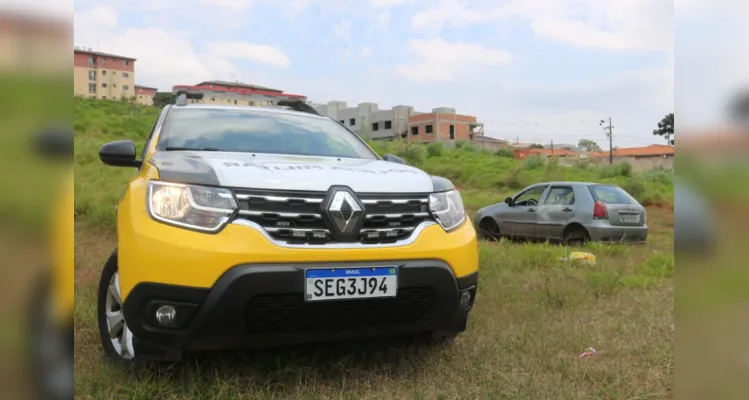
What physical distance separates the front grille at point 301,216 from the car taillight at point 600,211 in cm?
Result: 583

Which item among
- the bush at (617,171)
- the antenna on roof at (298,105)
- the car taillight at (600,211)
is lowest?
the car taillight at (600,211)

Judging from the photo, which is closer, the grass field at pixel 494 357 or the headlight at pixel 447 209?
the grass field at pixel 494 357

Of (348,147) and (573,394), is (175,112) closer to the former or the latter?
(348,147)

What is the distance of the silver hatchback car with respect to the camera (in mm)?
7348

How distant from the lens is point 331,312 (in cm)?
227

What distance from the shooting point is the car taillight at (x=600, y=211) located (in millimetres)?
7340

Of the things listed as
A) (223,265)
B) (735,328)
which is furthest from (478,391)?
(735,328)

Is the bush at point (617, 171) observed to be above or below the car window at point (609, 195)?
above

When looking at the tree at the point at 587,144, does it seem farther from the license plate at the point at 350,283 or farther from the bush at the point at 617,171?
the license plate at the point at 350,283

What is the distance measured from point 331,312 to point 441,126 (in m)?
58.6

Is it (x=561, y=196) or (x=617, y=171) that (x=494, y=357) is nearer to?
(x=561, y=196)

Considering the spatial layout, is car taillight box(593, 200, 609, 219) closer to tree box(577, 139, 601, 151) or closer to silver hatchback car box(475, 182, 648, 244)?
silver hatchback car box(475, 182, 648, 244)

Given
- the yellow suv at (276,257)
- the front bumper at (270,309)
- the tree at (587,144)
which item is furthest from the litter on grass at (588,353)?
the tree at (587,144)

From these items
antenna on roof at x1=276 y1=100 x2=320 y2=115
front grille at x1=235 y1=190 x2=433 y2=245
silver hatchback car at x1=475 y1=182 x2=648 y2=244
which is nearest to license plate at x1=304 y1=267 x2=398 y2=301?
front grille at x1=235 y1=190 x2=433 y2=245
